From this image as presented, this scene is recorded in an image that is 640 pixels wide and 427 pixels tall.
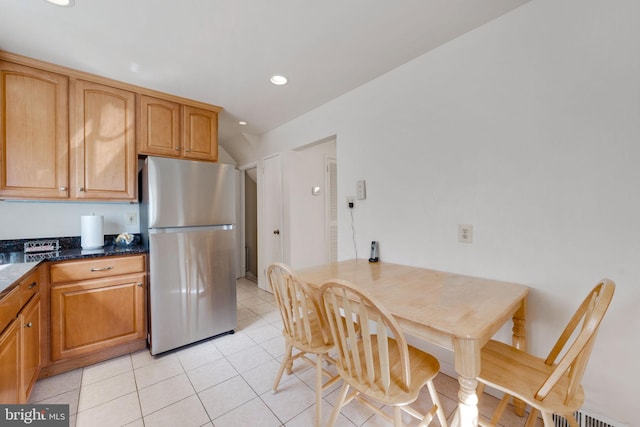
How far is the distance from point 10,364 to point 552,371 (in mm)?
2515

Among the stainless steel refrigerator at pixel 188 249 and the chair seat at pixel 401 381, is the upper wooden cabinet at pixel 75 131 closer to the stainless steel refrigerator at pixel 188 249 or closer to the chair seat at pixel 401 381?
the stainless steel refrigerator at pixel 188 249

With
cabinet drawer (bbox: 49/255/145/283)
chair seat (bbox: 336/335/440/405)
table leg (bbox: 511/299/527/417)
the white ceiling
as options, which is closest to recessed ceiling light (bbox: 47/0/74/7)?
the white ceiling

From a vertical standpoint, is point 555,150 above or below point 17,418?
above

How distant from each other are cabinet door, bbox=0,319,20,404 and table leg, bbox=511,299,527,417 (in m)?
2.53

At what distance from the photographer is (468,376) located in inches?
38.0

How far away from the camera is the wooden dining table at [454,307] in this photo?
38.2 inches

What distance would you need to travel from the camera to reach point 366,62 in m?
2.01

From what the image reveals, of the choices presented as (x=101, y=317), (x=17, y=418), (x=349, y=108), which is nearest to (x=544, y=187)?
(x=349, y=108)

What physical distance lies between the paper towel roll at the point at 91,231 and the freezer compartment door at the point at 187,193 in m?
0.47

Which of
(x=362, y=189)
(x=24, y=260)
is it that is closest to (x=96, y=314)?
(x=24, y=260)

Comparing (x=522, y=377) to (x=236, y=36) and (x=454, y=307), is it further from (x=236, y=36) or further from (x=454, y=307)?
(x=236, y=36)

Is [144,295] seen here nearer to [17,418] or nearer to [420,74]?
[17,418]

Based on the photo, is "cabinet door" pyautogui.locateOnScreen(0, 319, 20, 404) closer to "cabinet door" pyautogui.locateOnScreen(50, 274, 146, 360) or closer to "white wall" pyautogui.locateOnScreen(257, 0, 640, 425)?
"cabinet door" pyautogui.locateOnScreen(50, 274, 146, 360)

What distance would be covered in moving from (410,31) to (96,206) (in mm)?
3017
